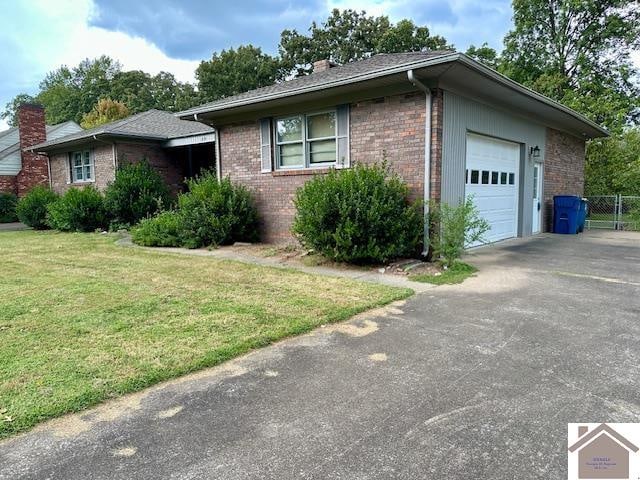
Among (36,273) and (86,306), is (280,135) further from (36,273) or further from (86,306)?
(86,306)

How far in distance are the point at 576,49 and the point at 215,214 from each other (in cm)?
2491

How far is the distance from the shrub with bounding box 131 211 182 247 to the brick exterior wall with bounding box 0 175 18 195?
54.4 feet

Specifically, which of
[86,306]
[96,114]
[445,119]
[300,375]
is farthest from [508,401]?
[96,114]

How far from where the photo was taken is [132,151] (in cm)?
1534

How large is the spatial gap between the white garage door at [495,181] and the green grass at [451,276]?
2456 mm

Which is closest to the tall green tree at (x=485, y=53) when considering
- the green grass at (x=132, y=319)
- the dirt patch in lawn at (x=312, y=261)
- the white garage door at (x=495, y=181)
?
the white garage door at (x=495, y=181)

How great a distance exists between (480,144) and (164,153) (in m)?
11.3

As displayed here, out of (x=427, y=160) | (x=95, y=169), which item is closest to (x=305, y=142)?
(x=427, y=160)

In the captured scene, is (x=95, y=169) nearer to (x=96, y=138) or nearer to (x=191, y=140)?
(x=96, y=138)

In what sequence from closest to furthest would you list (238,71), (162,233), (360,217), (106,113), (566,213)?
(360,217), (162,233), (566,213), (106,113), (238,71)

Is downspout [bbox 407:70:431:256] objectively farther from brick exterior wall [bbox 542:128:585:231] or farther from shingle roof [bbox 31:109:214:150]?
shingle roof [bbox 31:109:214:150]

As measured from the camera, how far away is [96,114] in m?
35.3

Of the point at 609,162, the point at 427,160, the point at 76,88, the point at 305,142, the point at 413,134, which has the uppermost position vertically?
the point at 76,88

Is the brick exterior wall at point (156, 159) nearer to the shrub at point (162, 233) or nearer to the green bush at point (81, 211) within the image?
the green bush at point (81, 211)
